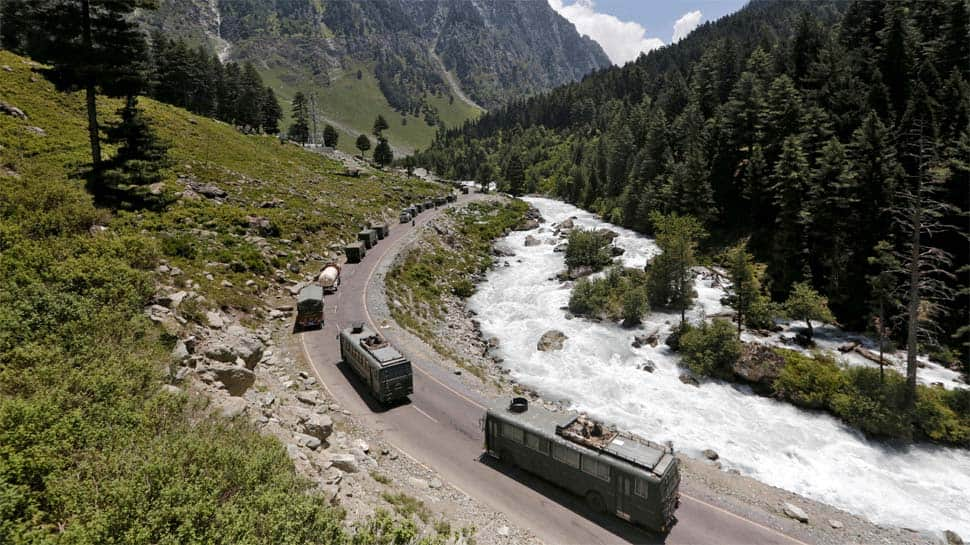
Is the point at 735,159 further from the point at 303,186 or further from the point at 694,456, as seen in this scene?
the point at 303,186

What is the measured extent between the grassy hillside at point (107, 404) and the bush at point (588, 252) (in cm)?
3888

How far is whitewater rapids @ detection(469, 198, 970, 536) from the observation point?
21.5 metres

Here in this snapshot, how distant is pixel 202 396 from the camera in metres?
16.3

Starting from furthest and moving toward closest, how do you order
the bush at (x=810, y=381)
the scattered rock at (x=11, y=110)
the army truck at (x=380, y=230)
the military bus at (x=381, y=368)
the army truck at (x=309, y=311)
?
the army truck at (x=380, y=230) → the scattered rock at (x=11, y=110) → the army truck at (x=309, y=311) → the bush at (x=810, y=381) → the military bus at (x=381, y=368)

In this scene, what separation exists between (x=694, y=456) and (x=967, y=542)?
11.0 m

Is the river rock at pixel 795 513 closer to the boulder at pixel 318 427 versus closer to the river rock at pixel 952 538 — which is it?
the river rock at pixel 952 538

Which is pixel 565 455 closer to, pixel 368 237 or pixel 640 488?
pixel 640 488

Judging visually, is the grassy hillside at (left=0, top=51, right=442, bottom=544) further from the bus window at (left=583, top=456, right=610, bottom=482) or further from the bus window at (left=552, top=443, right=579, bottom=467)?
the bus window at (left=583, top=456, right=610, bottom=482)

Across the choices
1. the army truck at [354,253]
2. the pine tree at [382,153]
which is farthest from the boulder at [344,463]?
the pine tree at [382,153]

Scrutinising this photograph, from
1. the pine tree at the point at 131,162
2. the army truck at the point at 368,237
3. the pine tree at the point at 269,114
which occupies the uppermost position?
the pine tree at the point at 269,114

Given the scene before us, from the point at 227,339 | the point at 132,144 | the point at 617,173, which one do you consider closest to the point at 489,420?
the point at 227,339

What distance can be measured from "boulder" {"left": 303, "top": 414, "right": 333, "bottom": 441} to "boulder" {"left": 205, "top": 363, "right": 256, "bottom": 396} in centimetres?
339

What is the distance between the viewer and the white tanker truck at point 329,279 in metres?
41.5

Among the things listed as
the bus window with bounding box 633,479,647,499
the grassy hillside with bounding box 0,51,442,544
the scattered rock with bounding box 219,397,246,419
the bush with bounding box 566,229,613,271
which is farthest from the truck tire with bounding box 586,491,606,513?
the bush with bounding box 566,229,613,271
